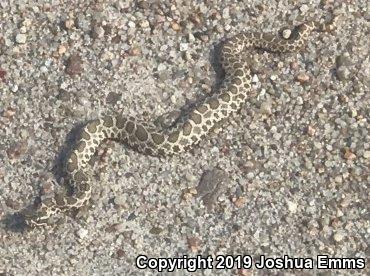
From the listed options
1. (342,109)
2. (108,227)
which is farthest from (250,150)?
(108,227)

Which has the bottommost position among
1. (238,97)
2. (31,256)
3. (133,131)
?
→ (31,256)

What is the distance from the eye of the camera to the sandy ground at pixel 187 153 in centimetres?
913

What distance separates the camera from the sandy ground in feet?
30.0

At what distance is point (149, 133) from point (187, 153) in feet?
2.15

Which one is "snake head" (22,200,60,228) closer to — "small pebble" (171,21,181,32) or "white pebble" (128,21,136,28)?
"white pebble" (128,21,136,28)

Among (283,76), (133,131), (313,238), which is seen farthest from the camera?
(283,76)

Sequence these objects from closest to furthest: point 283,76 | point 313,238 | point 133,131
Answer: point 313,238 < point 133,131 < point 283,76

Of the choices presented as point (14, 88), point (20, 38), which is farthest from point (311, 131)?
point (20, 38)

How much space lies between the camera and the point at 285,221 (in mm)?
9211

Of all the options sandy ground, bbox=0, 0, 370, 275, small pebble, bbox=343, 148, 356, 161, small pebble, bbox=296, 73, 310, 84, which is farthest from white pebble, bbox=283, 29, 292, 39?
small pebble, bbox=343, 148, 356, 161

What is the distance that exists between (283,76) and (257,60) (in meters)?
0.55

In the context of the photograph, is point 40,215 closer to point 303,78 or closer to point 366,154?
point 303,78

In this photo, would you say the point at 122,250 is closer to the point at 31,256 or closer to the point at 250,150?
the point at 31,256

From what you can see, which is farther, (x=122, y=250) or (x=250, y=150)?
(x=250, y=150)
